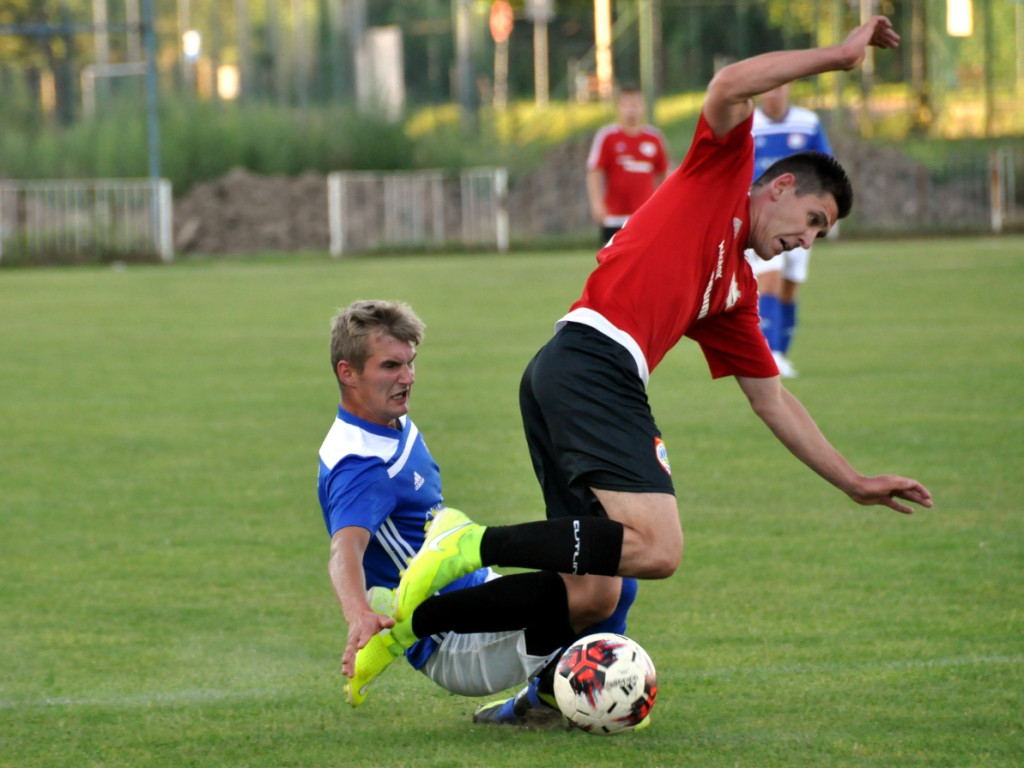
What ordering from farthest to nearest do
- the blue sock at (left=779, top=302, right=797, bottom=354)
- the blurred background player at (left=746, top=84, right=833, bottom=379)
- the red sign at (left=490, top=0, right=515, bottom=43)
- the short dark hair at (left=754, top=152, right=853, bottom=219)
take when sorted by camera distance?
1. the red sign at (left=490, top=0, right=515, bottom=43)
2. the blue sock at (left=779, top=302, right=797, bottom=354)
3. the blurred background player at (left=746, top=84, right=833, bottom=379)
4. the short dark hair at (left=754, top=152, right=853, bottom=219)

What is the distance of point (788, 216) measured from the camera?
411 cm

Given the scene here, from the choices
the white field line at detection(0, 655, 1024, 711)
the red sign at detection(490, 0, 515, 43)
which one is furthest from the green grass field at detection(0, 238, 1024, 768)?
the red sign at detection(490, 0, 515, 43)

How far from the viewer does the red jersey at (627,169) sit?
1662 centimetres

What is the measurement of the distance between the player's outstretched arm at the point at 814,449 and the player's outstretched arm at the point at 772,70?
→ 0.86m

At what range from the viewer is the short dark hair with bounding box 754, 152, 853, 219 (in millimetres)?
4094

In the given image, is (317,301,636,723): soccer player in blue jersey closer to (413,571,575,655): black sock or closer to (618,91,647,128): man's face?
(413,571,575,655): black sock

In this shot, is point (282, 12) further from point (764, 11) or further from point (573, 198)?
point (764, 11)

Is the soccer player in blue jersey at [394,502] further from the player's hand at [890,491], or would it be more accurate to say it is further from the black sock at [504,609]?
the player's hand at [890,491]

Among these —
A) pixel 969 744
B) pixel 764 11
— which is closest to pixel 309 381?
pixel 969 744

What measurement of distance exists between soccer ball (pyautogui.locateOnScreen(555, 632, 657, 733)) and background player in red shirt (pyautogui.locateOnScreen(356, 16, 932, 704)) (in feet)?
0.58

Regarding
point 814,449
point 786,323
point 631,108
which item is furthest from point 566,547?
point 631,108

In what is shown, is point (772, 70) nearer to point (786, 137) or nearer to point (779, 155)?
point (779, 155)

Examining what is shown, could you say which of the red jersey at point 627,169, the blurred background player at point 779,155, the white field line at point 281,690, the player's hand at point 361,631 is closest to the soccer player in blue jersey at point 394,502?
the player's hand at point 361,631

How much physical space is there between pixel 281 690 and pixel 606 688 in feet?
3.64
